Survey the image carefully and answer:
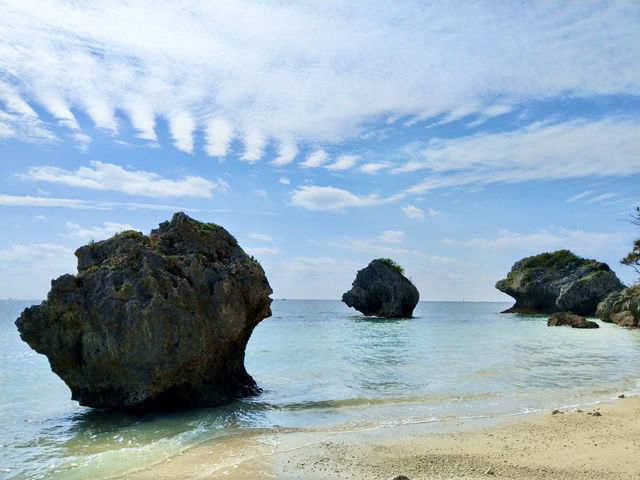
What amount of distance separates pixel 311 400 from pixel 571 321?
42.8 m

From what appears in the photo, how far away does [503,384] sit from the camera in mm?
17203

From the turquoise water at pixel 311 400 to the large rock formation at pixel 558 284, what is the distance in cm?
4509

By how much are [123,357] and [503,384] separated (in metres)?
12.5

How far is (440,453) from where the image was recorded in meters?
9.46

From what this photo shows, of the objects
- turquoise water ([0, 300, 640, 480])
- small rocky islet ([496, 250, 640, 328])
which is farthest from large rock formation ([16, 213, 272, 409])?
small rocky islet ([496, 250, 640, 328])

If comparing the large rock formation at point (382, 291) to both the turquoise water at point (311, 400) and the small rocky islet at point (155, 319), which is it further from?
the small rocky islet at point (155, 319)

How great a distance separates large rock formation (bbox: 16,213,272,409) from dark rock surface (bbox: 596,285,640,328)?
140ft

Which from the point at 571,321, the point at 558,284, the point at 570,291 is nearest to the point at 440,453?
the point at 571,321

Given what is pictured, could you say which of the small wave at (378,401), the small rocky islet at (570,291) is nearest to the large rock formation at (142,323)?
the small wave at (378,401)

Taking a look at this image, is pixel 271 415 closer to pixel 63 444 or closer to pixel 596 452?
pixel 63 444

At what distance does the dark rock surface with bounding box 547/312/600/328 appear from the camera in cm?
4609

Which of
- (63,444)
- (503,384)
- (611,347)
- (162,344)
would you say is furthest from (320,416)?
(611,347)

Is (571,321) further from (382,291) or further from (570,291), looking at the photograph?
(382,291)

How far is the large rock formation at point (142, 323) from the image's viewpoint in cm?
1255
